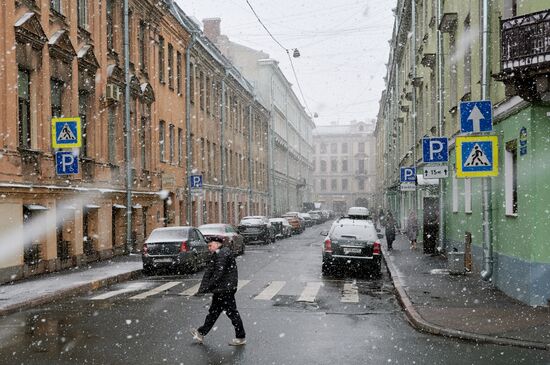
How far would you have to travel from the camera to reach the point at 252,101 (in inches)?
2211

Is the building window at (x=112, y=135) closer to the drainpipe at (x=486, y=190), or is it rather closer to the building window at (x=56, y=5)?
the building window at (x=56, y=5)

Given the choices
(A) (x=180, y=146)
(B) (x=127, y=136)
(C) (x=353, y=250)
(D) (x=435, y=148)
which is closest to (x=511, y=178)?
(D) (x=435, y=148)

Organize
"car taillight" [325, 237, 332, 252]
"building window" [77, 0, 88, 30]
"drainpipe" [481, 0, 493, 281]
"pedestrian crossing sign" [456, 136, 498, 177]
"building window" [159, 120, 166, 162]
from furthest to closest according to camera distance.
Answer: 1. "building window" [159, 120, 166, 162]
2. "building window" [77, 0, 88, 30]
3. "car taillight" [325, 237, 332, 252]
4. "drainpipe" [481, 0, 493, 281]
5. "pedestrian crossing sign" [456, 136, 498, 177]

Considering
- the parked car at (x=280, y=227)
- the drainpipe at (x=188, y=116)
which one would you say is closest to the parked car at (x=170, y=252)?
the drainpipe at (x=188, y=116)

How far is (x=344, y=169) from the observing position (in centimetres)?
11994

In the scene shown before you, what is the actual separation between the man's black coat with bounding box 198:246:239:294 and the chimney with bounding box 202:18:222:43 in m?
53.1

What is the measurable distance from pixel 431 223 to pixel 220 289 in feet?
52.4

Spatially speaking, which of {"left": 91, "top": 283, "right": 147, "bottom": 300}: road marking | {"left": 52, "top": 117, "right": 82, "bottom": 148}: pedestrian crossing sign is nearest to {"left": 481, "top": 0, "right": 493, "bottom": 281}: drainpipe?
{"left": 91, "top": 283, "right": 147, "bottom": 300}: road marking

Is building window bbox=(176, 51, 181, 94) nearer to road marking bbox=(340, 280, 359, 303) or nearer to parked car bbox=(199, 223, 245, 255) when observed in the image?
parked car bbox=(199, 223, 245, 255)

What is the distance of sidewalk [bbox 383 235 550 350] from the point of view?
9398 millimetres

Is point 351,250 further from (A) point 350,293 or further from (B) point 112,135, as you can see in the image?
(B) point 112,135

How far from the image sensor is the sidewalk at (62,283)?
13164 millimetres

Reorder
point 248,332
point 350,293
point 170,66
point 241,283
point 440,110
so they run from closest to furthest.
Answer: point 248,332
point 350,293
point 241,283
point 440,110
point 170,66

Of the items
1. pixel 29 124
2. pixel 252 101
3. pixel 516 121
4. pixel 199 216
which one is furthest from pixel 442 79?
pixel 252 101
